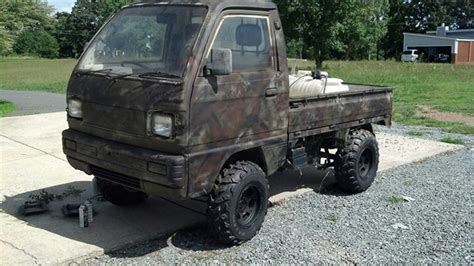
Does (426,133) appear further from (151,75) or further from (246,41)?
(151,75)

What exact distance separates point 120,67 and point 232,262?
210 centimetres

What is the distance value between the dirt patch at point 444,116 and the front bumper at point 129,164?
10.6 meters

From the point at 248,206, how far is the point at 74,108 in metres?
1.96

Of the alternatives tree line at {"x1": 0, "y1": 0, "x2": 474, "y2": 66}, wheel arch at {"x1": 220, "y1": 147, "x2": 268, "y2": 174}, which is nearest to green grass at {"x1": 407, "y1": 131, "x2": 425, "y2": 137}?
tree line at {"x1": 0, "y1": 0, "x2": 474, "y2": 66}

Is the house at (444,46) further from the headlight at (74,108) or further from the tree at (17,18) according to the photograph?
the headlight at (74,108)

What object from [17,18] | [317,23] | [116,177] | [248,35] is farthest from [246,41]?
[317,23]

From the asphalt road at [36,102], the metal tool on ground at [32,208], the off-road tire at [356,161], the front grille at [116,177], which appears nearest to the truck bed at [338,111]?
the off-road tire at [356,161]

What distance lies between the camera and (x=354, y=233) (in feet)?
18.3

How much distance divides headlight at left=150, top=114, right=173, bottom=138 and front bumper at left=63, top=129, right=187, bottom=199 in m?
0.18

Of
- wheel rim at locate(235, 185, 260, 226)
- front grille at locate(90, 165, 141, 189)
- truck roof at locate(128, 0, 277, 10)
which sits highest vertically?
truck roof at locate(128, 0, 277, 10)

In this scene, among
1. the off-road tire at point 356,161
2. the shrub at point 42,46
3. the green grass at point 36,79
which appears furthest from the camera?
the shrub at point 42,46

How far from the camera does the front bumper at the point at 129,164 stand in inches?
175

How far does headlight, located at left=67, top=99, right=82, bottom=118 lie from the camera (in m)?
5.22

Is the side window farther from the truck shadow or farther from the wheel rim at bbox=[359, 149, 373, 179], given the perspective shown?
the wheel rim at bbox=[359, 149, 373, 179]
